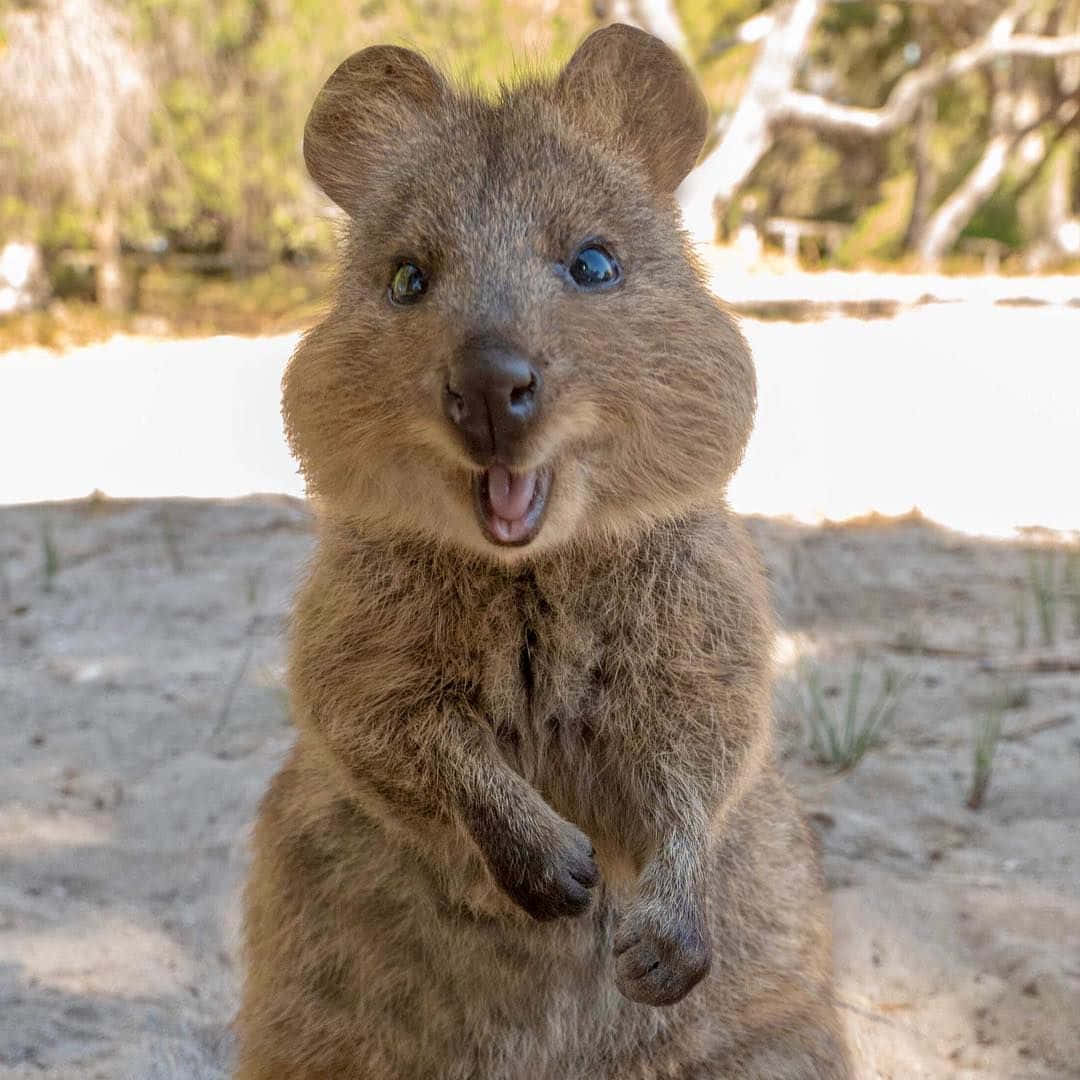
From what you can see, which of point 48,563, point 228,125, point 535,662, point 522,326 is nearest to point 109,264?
point 228,125

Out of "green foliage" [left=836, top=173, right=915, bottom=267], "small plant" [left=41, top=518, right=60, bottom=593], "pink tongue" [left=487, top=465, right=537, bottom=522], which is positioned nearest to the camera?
"pink tongue" [left=487, top=465, right=537, bottom=522]

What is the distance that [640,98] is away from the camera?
2568 millimetres

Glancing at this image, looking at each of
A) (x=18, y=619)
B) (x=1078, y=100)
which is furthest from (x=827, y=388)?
(x=1078, y=100)

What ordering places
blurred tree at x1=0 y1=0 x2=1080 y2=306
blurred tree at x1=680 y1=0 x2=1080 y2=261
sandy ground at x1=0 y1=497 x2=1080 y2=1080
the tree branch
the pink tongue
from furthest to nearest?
the tree branch, blurred tree at x1=680 y1=0 x2=1080 y2=261, blurred tree at x1=0 y1=0 x2=1080 y2=306, sandy ground at x1=0 y1=497 x2=1080 y2=1080, the pink tongue

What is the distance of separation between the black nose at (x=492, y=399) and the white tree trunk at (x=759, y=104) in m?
13.3

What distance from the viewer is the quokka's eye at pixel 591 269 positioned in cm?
225

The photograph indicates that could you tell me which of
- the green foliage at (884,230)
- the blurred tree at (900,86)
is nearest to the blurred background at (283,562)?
the blurred tree at (900,86)

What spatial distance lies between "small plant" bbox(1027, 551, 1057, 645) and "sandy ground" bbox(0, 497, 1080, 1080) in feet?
0.21

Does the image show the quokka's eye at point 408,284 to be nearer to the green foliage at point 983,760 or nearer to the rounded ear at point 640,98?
the rounded ear at point 640,98

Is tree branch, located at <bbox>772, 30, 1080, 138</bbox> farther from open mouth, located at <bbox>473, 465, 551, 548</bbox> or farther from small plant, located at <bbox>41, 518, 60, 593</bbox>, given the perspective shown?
open mouth, located at <bbox>473, 465, 551, 548</bbox>

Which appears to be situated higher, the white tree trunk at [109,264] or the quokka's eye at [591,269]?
the quokka's eye at [591,269]

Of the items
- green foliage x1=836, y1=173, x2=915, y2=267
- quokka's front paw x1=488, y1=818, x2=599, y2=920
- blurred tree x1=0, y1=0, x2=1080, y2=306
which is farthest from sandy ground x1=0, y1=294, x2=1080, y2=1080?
green foliage x1=836, y1=173, x2=915, y2=267

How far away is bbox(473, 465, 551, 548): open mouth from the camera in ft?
6.65

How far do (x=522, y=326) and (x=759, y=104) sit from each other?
14689 millimetres
